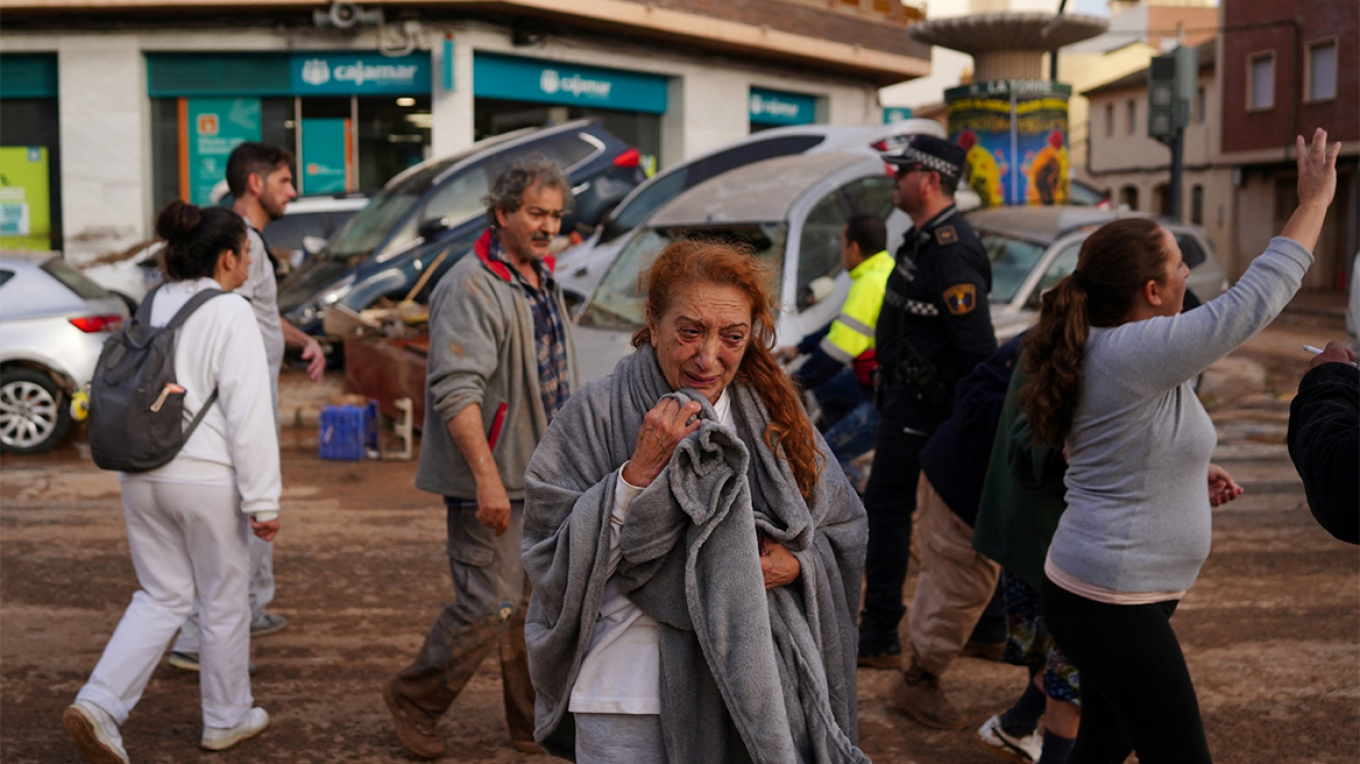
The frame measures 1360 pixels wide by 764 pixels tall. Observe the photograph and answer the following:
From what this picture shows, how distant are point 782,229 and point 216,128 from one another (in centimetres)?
1492

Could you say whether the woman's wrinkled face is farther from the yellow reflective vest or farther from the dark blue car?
the dark blue car

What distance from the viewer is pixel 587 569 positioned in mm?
2604

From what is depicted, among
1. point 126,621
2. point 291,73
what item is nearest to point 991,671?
point 126,621

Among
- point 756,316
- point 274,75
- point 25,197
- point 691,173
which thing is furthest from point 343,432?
point 25,197

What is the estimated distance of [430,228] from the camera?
45.5ft

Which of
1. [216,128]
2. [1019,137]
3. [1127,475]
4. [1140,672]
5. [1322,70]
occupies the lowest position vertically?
[1140,672]

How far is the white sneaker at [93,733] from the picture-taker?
13.5 ft

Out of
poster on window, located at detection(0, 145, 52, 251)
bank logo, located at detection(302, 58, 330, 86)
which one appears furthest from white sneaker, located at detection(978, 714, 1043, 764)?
poster on window, located at detection(0, 145, 52, 251)

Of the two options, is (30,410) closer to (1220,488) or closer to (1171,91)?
(1220,488)

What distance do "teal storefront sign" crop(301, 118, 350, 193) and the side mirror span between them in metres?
8.01

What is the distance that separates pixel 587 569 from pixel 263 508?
2121mm

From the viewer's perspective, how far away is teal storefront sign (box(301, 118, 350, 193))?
2134 cm

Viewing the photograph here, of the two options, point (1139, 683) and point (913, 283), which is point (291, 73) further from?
point (1139, 683)

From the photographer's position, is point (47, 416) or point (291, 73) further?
point (291, 73)
